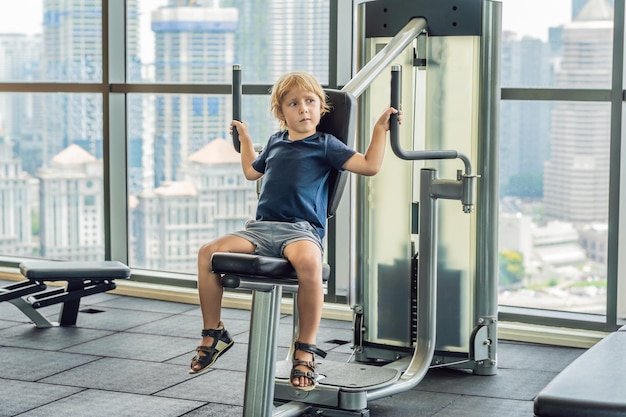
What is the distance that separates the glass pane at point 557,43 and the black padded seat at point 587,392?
7.00 ft

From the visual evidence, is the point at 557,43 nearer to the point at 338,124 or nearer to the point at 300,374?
the point at 338,124

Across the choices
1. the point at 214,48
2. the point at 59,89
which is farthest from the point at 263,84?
the point at 59,89

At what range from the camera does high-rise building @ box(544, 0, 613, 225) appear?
4203 mm

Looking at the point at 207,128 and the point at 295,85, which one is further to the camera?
the point at 207,128

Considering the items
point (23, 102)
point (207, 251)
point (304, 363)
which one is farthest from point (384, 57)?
point (23, 102)

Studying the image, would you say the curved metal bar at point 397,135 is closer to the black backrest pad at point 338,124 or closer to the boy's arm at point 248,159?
the black backrest pad at point 338,124

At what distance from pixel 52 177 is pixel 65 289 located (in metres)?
1.31

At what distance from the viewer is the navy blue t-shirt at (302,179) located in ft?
9.91

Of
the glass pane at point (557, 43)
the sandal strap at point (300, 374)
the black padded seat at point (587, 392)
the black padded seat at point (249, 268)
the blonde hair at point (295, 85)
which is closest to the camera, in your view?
the black padded seat at point (587, 392)

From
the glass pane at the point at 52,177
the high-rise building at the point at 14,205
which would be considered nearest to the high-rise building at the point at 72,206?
the glass pane at the point at 52,177

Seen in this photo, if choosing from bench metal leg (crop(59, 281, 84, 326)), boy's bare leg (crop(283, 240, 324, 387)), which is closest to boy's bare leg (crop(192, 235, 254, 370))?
boy's bare leg (crop(283, 240, 324, 387))

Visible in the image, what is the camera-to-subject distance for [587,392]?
6.77 feet

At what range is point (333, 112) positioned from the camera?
3.12m

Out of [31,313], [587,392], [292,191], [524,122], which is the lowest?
[31,313]
